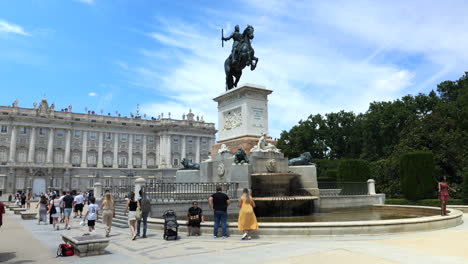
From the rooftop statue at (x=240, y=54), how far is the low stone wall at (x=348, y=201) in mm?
8289

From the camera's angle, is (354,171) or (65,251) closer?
(65,251)

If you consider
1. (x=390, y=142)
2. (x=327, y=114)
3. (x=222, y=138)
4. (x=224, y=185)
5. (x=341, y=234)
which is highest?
(x=327, y=114)

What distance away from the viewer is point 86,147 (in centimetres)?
9369

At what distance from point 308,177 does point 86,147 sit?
86857mm

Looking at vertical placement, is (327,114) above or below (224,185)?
above

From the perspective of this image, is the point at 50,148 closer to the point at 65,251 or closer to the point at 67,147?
the point at 67,147

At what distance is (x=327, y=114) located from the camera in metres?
68.2

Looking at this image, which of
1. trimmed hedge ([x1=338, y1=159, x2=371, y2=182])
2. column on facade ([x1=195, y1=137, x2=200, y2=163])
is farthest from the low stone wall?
column on facade ([x1=195, y1=137, x2=200, y2=163])

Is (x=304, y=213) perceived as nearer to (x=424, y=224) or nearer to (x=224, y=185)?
(x=224, y=185)

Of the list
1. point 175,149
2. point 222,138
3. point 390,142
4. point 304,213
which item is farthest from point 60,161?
point 304,213

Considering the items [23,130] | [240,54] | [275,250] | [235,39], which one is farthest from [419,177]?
[23,130]

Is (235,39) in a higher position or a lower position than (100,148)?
lower

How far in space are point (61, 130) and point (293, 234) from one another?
304ft

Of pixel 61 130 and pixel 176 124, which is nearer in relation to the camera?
pixel 61 130
